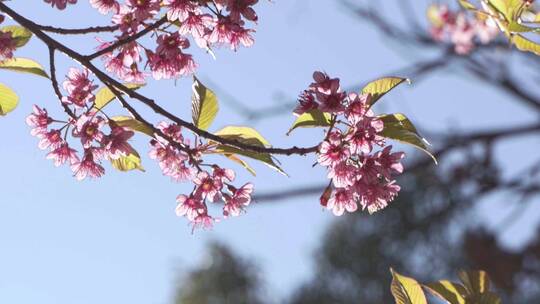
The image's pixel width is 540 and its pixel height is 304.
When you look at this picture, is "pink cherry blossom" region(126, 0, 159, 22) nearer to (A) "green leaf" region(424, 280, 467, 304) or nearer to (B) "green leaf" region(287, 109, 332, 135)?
(B) "green leaf" region(287, 109, 332, 135)

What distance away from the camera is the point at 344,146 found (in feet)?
5.30

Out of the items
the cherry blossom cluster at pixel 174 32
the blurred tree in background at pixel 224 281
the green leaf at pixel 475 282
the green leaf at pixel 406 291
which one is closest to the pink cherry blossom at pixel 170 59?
the cherry blossom cluster at pixel 174 32

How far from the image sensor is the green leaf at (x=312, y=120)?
1.66 m

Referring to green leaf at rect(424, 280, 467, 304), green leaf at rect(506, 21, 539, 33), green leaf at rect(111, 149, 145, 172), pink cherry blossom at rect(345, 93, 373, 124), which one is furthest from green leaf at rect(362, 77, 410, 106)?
green leaf at rect(111, 149, 145, 172)

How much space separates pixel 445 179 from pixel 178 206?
341 cm

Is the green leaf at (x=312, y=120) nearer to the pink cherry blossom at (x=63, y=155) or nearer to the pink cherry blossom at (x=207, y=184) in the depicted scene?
the pink cherry blossom at (x=207, y=184)

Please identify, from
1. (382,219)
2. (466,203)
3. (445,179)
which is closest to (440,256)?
(382,219)

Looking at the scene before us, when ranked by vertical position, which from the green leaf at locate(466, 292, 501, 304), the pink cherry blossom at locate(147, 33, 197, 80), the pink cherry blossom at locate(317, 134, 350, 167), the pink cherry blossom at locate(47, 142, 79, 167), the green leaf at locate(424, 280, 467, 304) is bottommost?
the green leaf at locate(466, 292, 501, 304)

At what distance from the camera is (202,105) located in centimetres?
181

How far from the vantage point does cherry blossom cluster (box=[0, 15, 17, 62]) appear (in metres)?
1.67

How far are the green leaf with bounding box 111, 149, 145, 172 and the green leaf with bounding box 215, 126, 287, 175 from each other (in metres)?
0.18

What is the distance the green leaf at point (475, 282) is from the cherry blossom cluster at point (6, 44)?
3.23ft

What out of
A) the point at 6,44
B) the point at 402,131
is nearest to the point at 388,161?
the point at 402,131

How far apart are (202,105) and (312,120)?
0.86 ft
